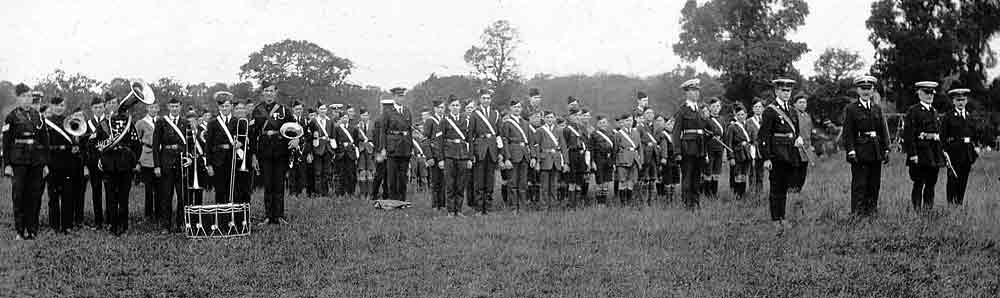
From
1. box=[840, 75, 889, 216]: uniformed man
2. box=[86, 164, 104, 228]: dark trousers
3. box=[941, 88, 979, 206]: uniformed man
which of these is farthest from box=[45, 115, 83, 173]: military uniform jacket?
box=[941, 88, 979, 206]: uniformed man

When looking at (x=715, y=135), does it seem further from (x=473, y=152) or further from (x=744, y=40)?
(x=744, y=40)

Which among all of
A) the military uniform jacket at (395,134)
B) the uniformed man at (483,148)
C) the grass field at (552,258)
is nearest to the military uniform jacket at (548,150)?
the uniformed man at (483,148)

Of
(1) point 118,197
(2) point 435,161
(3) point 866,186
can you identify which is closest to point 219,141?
(1) point 118,197

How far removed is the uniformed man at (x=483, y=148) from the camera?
1162cm

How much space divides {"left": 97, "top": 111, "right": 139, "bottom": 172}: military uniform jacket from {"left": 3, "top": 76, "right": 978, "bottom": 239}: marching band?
0.06 ft

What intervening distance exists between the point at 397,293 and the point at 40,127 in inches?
218

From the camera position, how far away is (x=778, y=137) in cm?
958

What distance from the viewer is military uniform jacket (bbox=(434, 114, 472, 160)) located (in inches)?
453

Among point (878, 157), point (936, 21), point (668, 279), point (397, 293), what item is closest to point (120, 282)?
point (397, 293)

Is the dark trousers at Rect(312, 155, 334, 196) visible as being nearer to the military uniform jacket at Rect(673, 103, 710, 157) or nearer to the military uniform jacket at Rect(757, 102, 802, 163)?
the military uniform jacket at Rect(673, 103, 710, 157)

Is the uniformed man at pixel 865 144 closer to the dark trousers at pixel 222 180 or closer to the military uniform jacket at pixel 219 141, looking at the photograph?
the military uniform jacket at pixel 219 141

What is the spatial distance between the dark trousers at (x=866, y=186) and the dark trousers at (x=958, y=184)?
1553 millimetres

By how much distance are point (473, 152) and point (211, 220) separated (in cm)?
394

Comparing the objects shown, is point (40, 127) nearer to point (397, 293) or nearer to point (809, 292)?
point (397, 293)
